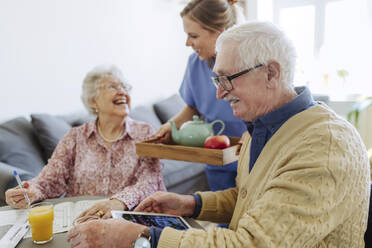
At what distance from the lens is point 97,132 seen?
1.74m

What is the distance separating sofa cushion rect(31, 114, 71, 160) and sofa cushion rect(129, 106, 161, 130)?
2.90ft

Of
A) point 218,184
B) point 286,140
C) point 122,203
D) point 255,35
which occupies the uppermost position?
point 255,35

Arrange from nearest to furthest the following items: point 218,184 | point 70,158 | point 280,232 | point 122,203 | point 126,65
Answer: point 280,232
point 122,203
point 70,158
point 218,184
point 126,65

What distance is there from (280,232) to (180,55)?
381 centimetres

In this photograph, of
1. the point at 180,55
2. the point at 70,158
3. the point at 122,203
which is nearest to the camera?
the point at 122,203

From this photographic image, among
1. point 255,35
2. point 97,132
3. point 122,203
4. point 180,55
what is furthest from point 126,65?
point 255,35

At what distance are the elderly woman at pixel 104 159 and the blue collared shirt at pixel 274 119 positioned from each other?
0.64 meters

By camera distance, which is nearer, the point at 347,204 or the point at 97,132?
the point at 347,204

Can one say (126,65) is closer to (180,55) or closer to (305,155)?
(180,55)

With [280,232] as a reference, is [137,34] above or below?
above

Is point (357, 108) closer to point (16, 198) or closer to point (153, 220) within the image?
point (153, 220)

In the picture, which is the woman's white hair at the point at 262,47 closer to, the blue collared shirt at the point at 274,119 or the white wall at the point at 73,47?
the blue collared shirt at the point at 274,119

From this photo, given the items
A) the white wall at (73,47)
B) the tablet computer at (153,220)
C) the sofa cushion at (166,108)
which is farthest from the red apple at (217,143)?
the sofa cushion at (166,108)

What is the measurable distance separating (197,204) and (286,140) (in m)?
0.44
